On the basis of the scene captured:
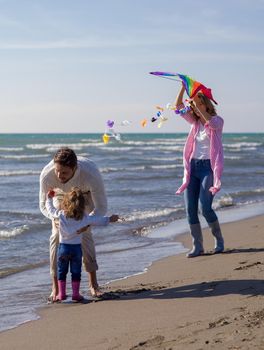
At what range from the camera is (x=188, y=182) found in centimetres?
744

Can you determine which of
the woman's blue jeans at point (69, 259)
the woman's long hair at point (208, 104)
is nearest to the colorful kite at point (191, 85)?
the woman's long hair at point (208, 104)

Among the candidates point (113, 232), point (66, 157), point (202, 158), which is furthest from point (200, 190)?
point (113, 232)

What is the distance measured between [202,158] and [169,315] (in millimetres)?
2840

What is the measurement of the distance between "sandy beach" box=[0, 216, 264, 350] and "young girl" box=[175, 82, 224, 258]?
0.72 meters

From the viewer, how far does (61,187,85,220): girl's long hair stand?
222 inches

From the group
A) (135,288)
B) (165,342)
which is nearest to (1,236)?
(135,288)

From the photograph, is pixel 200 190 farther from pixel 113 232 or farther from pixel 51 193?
pixel 113 232

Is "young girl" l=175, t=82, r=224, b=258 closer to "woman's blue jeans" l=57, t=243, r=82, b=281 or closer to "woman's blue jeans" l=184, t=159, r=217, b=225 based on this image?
"woman's blue jeans" l=184, t=159, r=217, b=225

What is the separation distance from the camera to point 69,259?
19.0ft

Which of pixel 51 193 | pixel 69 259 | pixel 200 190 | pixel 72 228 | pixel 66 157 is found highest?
pixel 66 157

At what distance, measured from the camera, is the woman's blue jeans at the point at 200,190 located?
24.1 feet

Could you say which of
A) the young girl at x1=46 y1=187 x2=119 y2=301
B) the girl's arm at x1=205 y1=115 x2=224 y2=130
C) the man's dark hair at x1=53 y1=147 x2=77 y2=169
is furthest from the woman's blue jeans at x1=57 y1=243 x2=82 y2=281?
the girl's arm at x1=205 y1=115 x2=224 y2=130

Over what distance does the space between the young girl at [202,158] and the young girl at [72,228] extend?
1.91 m

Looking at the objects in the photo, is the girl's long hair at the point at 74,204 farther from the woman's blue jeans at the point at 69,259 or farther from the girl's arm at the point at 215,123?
the girl's arm at the point at 215,123
